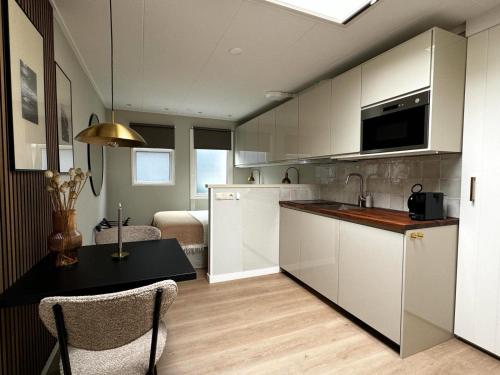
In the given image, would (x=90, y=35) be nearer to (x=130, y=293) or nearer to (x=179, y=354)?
(x=130, y=293)

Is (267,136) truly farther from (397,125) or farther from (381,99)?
(397,125)

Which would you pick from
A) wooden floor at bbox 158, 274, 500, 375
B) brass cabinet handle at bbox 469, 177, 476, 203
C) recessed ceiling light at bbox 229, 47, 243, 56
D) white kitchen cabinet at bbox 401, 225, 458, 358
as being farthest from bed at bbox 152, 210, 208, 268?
brass cabinet handle at bbox 469, 177, 476, 203

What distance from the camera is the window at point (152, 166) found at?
5.01 metres

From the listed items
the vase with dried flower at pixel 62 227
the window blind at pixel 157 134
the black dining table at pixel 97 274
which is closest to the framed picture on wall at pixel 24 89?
the vase with dried flower at pixel 62 227

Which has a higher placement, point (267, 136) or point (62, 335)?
point (267, 136)

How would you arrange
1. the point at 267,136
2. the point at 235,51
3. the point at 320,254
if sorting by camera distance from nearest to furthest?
1. the point at 235,51
2. the point at 320,254
3. the point at 267,136

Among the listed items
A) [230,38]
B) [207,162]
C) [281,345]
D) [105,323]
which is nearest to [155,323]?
[105,323]

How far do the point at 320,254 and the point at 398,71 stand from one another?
1.77m

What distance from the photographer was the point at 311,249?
9.20 feet

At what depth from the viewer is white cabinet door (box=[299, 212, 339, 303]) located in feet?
8.14

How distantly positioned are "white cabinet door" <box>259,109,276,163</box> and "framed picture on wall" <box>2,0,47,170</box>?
9.56ft

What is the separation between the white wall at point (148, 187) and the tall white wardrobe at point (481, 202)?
4320 mm

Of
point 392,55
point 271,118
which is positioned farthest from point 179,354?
point 271,118

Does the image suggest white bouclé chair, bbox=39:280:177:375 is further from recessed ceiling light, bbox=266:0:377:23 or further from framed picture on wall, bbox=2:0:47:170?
recessed ceiling light, bbox=266:0:377:23
